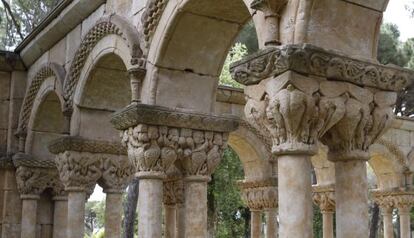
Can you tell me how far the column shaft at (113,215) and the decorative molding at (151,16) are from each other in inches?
96.0

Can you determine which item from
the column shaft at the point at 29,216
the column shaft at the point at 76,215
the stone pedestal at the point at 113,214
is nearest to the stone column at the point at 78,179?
the column shaft at the point at 76,215

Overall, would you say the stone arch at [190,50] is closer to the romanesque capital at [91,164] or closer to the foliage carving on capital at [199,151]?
the foliage carving on capital at [199,151]

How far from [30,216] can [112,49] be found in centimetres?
361

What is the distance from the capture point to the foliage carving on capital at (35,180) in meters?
9.27

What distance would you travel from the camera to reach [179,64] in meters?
6.16

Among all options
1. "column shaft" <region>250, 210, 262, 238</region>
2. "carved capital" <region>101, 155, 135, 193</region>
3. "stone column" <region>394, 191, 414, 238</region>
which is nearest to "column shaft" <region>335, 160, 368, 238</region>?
"carved capital" <region>101, 155, 135, 193</region>

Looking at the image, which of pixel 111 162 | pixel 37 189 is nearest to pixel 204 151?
pixel 111 162

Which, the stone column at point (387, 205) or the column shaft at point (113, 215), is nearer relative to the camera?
the column shaft at point (113, 215)

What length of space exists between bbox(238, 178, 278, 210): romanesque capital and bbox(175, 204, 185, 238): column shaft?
2097 millimetres

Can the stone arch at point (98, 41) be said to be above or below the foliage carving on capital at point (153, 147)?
above

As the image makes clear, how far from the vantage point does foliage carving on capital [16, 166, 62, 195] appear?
927 centimetres

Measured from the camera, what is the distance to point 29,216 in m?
9.25

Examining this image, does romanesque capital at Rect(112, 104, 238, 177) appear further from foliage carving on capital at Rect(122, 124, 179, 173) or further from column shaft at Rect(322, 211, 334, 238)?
column shaft at Rect(322, 211, 334, 238)

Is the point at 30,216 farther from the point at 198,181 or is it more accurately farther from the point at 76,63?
the point at 198,181
